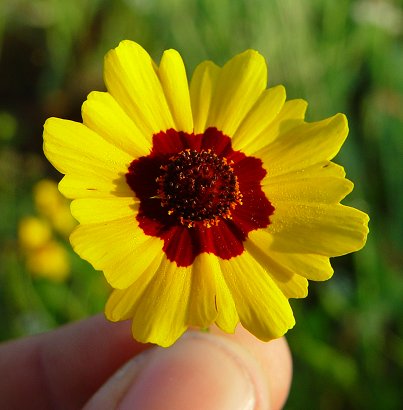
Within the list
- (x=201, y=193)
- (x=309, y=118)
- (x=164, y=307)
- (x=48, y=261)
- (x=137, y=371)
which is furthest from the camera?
(x=309, y=118)

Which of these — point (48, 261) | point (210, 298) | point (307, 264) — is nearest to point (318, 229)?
point (307, 264)

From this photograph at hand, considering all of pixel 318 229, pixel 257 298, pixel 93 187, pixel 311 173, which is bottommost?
pixel 257 298

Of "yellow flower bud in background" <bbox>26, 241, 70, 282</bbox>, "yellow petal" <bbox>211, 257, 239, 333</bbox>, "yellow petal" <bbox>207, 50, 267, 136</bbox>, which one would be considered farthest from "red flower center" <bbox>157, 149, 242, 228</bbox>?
"yellow flower bud in background" <bbox>26, 241, 70, 282</bbox>

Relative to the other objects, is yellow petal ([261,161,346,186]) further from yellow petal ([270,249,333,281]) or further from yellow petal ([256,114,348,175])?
yellow petal ([270,249,333,281])

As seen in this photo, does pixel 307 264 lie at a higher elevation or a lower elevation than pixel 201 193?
lower

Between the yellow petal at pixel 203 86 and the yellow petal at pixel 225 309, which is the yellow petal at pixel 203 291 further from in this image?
the yellow petal at pixel 203 86

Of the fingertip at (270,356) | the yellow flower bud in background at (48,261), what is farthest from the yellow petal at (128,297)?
the yellow flower bud in background at (48,261)

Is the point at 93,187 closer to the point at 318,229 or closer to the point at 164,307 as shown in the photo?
the point at 164,307
